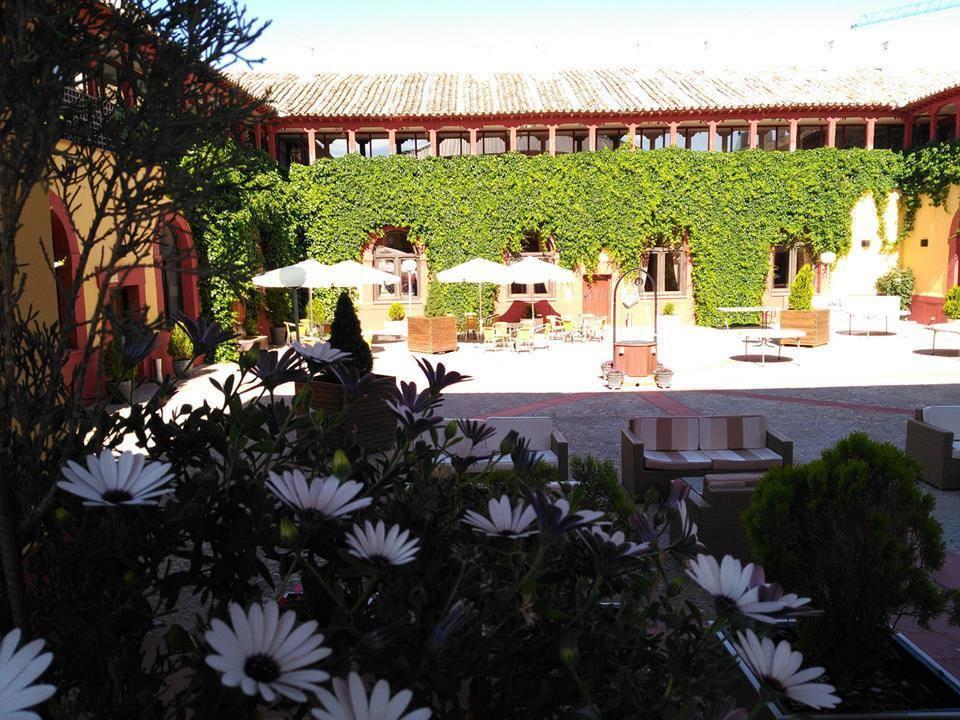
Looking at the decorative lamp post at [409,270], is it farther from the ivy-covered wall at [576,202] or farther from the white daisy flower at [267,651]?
the white daisy flower at [267,651]

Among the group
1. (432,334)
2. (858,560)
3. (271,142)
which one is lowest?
(858,560)

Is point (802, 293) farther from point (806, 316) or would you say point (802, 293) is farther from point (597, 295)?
point (597, 295)

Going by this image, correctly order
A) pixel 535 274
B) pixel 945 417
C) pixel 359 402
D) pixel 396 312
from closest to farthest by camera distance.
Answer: pixel 359 402
pixel 945 417
pixel 535 274
pixel 396 312

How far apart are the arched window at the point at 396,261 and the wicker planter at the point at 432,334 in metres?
4.79

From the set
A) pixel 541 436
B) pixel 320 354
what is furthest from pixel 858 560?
pixel 541 436

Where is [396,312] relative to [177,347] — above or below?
above

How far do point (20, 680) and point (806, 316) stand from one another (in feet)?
61.7

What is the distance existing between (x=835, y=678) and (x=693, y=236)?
21.3 m

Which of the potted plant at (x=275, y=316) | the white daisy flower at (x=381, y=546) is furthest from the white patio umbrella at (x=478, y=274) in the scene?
the white daisy flower at (x=381, y=546)

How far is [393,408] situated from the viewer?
1803 millimetres

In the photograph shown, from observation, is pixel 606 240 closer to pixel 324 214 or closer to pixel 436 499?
pixel 324 214

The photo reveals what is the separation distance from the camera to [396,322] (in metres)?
22.8

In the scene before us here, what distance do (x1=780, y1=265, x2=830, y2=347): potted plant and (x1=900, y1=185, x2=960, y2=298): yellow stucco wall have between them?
7.12m

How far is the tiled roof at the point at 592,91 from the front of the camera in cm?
2369
